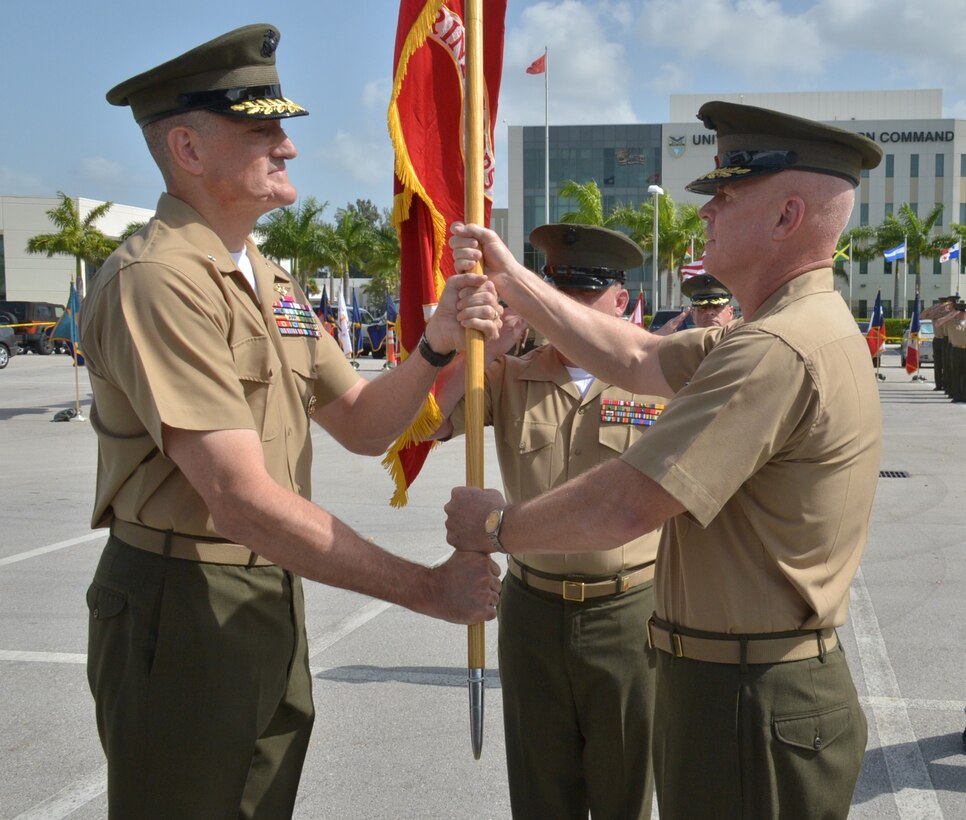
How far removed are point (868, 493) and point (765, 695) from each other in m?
0.54

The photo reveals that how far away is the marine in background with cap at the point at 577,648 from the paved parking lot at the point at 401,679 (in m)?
0.70

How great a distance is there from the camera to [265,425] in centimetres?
257

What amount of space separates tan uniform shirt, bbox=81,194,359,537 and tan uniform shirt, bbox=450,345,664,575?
996 mm

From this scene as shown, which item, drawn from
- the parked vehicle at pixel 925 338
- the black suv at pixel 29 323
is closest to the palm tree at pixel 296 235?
the black suv at pixel 29 323

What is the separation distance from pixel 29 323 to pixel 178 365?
137ft

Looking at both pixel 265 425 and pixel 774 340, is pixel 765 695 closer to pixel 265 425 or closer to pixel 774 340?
pixel 774 340

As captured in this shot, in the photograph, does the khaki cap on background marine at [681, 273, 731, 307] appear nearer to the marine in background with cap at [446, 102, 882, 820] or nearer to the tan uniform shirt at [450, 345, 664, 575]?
the tan uniform shirt at [450, 345, 664, 575]

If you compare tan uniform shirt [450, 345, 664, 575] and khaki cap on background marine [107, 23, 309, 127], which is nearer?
khaki cap on background marine [107, 23, 309, 127]

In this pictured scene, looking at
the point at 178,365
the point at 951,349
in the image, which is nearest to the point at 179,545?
the point at 178,365

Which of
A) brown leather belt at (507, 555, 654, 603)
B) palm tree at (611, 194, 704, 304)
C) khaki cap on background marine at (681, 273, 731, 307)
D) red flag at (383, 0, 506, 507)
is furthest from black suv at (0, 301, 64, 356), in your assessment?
brown leather belt at (507, 555, 654, 603)

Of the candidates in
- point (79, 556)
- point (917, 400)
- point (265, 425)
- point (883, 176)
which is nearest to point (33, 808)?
point (265, 425)

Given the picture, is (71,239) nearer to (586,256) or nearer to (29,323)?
(29,323)

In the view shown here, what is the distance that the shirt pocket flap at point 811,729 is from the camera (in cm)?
225

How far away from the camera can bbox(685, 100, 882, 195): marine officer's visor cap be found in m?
2.32
